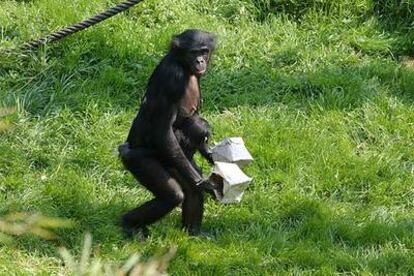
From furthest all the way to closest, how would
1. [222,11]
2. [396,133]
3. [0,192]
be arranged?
[222,11], [396,133], [0,192]

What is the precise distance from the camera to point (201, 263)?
5465mm

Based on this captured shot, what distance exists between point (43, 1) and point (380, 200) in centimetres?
327

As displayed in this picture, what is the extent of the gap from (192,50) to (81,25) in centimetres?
174

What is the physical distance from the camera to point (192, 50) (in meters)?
5.45

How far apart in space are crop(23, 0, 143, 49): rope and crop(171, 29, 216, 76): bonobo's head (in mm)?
1415

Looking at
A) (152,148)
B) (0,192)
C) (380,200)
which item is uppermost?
(152,148)

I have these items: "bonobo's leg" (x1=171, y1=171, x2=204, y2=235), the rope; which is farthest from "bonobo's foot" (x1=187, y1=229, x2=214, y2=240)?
the rope

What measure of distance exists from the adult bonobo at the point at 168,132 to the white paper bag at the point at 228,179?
0.07 metres

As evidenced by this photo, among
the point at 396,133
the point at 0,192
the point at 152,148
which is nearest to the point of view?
the point at 152,148

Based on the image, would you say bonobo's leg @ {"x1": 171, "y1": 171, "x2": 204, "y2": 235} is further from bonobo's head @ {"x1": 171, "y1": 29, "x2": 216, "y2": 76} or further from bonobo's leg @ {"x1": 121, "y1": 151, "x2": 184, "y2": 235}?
bonobo's head @ {"x1": 171, "y1": 29, "x2": 216, "y2": 76}

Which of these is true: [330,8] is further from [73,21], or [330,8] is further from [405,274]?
[405,274]

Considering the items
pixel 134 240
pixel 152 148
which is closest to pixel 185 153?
pixel 152 148

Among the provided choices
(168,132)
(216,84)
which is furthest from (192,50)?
(216,84)

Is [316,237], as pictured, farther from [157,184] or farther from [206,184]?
[157,184]
